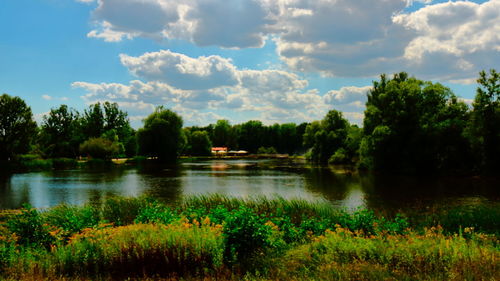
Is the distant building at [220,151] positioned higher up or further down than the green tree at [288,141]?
further down

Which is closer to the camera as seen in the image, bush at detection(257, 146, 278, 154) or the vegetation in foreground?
the vegetation in foreground

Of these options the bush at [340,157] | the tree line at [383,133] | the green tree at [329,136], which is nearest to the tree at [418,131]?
the tree line at [383,133]

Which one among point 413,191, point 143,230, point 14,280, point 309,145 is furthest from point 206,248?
point 309,145

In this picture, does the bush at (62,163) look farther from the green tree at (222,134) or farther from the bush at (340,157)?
the green tree at (222,134)

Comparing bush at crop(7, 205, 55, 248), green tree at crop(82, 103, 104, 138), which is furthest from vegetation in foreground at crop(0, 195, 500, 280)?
green tree at crop(82, 103, 104, 138)

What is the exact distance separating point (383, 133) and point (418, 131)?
515 cm

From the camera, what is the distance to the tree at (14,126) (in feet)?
219

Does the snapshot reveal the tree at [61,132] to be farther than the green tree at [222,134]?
No

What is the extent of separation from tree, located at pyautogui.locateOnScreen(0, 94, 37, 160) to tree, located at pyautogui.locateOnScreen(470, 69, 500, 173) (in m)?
74.1

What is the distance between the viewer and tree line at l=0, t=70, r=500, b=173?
4981cm

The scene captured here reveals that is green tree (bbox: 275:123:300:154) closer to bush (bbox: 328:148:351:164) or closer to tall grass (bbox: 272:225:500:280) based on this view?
bush (bbox: 328:148:351:164)

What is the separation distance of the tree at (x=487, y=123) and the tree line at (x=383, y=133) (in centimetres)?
11

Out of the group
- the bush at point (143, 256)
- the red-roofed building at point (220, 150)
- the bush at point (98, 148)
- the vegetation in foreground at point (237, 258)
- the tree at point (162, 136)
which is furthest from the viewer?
the red-roofed building at point (220, 150)

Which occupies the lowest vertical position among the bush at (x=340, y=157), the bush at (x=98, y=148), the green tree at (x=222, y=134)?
the bush at (x=340, y=157)
